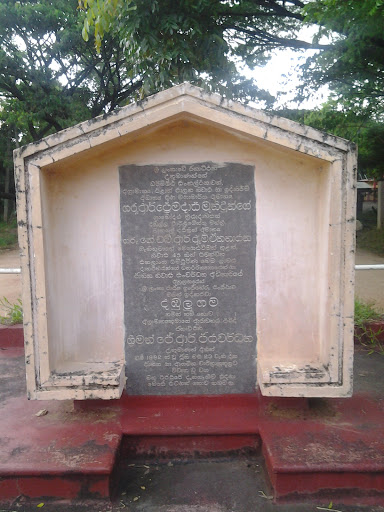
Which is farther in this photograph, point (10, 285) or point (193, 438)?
point (10, 285)

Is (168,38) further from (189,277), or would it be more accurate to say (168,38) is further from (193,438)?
(193,438)

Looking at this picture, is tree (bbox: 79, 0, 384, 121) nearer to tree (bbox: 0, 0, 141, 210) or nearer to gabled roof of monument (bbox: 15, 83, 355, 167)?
gabled roof of monument (bbox: 15, 83, 355, 167)

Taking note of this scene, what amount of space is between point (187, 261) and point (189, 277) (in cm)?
11

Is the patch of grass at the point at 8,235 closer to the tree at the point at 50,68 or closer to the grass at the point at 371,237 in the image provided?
the tree at the point at 50,68

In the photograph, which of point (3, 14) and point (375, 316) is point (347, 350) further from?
point (3, 14)

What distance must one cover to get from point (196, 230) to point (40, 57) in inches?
471

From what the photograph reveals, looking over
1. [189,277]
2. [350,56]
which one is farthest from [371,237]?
[189,277]

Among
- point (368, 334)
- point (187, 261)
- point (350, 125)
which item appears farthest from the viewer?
point (350, 125)

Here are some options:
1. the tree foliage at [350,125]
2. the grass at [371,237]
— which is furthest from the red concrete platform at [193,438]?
the grass at [371,237]

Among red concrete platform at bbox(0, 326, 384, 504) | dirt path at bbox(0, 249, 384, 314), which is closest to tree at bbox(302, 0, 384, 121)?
dirt path at bbox(0, 249, 384, 314)

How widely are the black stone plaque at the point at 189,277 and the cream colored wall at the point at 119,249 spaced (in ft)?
0.25

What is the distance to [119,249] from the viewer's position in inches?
125

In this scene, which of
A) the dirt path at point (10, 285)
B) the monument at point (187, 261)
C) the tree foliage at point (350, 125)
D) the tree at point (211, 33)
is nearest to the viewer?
the monument at point (187, 261)

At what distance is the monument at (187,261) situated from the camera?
3.08 m
